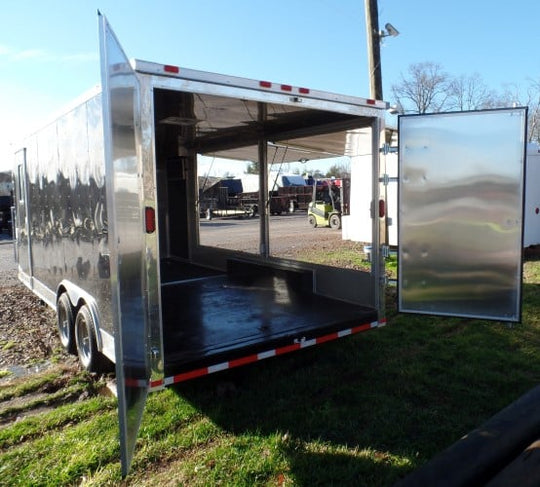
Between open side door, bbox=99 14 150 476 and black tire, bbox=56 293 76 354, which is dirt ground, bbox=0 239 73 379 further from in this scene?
open side door, bbox=99 14 150 476

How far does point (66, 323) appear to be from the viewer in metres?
4.83

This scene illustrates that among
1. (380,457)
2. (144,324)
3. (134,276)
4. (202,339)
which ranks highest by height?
(134,276)

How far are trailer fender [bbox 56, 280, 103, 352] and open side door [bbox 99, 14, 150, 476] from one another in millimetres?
916

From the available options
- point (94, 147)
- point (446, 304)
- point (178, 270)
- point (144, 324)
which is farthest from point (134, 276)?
point (178, 270)

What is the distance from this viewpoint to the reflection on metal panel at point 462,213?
14.8 ft

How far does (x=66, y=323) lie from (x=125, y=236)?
2773mm

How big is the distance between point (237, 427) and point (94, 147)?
Answer: 2252 mm

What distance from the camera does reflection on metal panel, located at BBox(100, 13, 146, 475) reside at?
86.3 inches

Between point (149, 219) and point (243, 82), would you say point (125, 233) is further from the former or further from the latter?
point (243, 82)

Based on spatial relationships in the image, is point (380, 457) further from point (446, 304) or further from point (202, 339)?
point (446, 304)

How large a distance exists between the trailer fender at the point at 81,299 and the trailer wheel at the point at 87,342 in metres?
0.08

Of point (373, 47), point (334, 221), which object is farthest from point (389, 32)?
point (334, 221)

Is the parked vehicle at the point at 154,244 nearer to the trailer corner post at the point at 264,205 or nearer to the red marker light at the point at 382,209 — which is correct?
the trailer corner post at the point at 264,205

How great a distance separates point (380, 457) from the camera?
3.02m
